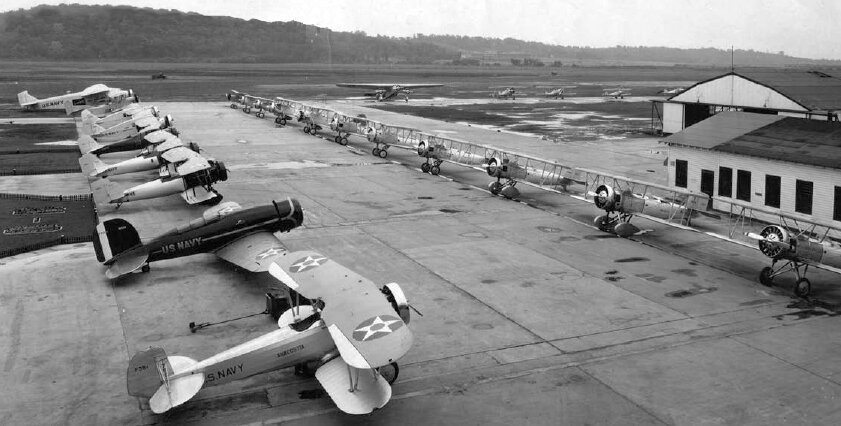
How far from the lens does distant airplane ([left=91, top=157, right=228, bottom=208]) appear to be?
36031 mm

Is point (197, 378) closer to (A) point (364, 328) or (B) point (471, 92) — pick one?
(A) point (364, 328)

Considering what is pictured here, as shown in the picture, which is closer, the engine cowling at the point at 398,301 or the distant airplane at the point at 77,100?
the engine cowling at the point at 398,301

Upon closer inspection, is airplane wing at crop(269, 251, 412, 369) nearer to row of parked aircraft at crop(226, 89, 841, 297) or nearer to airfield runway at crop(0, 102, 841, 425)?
airfield runway at crop(0, 102, 841, 425)

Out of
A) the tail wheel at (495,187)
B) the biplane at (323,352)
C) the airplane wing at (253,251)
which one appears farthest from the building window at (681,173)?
the biplane at (323,352)

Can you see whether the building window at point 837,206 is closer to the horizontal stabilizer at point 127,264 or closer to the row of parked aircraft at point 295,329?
the row of parked aircraft at point 295,329

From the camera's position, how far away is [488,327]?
2073cm

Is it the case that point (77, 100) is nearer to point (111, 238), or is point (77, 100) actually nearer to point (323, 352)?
point (111, 238)

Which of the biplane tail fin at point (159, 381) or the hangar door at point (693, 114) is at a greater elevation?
the hangar door at point (693, 114)

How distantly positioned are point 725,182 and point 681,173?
297 cm

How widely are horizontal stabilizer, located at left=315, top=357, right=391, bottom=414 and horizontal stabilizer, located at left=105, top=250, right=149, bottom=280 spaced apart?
38.7 feet

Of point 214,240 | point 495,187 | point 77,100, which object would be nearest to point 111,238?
point 214,240

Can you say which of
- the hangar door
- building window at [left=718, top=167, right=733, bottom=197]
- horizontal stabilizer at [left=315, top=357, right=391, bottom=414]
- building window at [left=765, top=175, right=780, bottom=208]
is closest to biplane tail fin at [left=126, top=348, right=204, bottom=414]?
horizontal stabilizer at [left=315, top=357, right=391, bottom=414]

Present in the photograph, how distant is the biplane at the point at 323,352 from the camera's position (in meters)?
14.5

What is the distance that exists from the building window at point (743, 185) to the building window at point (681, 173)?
327 centimetres
